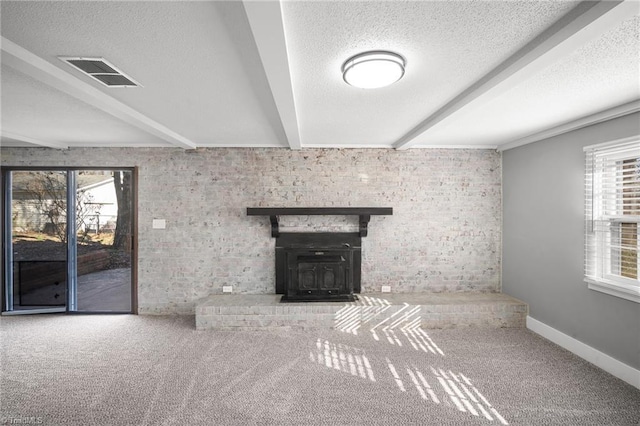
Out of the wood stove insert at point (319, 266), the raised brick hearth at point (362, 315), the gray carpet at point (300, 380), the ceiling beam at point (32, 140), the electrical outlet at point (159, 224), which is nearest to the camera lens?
the gray carpet at point (300, 380)

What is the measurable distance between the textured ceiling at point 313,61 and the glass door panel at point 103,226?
1.27 metres

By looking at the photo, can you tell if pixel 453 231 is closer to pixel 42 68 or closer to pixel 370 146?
pixel 370 146

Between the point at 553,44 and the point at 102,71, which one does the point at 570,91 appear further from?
the point at 102,71

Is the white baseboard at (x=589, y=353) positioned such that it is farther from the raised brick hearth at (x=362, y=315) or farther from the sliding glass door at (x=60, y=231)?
the sliding glass door at (x=60, y=231)

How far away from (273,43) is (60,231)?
4628 mm

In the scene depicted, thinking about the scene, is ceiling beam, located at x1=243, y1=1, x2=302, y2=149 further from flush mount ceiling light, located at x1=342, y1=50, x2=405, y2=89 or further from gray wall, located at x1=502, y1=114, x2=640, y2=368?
gray wall, located at x1=502, y1=114, x2=640, y2=368

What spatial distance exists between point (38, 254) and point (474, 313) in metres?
6.10

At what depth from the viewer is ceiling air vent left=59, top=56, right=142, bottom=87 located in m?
1.72

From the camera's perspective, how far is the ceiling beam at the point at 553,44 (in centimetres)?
122

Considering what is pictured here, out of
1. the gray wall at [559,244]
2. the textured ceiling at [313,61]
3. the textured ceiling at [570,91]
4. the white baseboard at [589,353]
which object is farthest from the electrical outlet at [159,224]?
the white baseboard at [589,353]

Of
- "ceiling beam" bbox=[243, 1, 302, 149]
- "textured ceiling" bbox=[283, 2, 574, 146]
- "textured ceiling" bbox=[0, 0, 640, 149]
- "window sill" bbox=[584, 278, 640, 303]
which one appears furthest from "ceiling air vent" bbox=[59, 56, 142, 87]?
"window sill" bbox=[584, 278, 640, 303]

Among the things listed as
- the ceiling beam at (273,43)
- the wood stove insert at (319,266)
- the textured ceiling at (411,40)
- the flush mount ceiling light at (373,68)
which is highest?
the textured ceiling at (411,40)

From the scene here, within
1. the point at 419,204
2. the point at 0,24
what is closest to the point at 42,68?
the point at 0,24

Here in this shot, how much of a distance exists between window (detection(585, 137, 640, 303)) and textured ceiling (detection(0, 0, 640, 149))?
46cm
